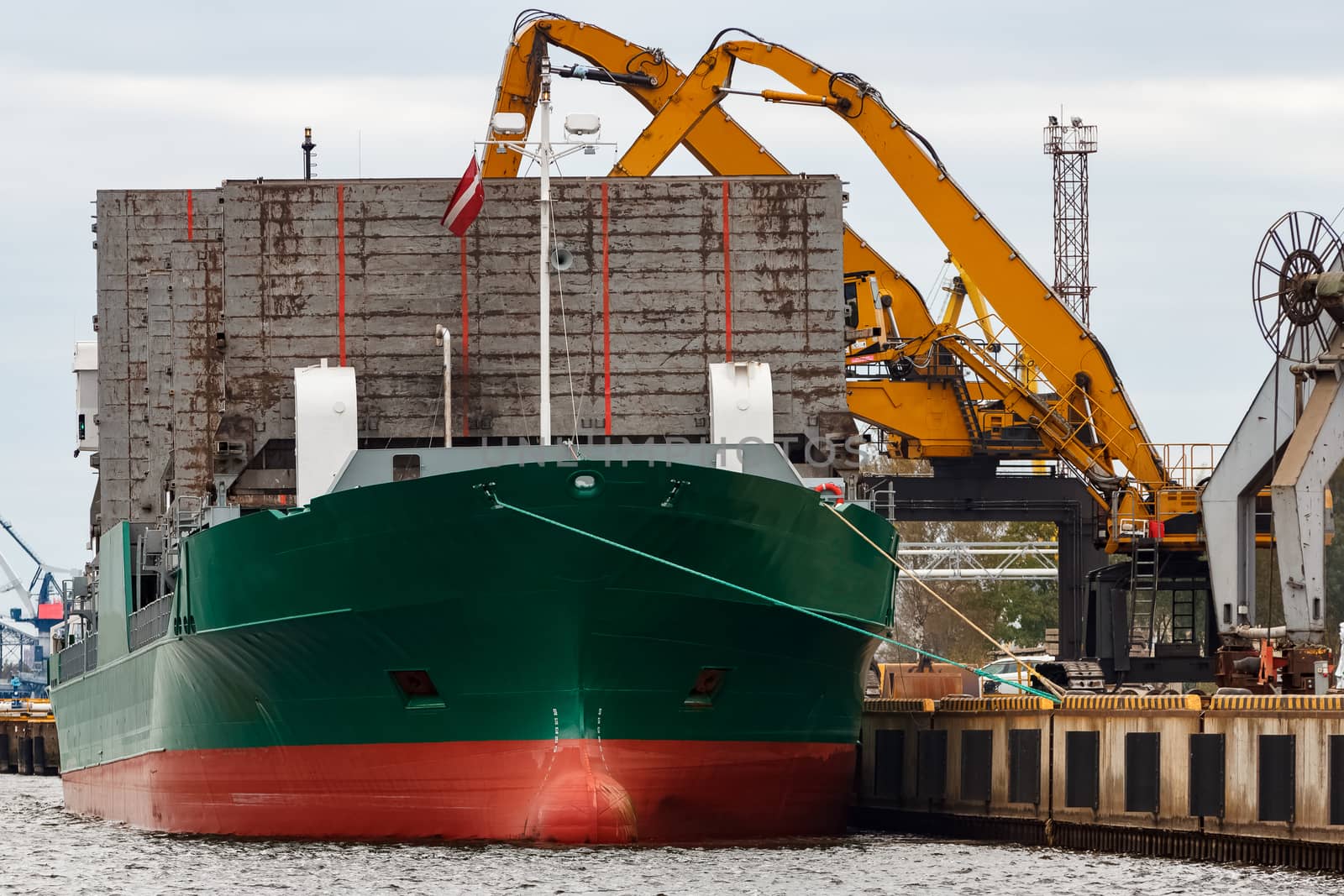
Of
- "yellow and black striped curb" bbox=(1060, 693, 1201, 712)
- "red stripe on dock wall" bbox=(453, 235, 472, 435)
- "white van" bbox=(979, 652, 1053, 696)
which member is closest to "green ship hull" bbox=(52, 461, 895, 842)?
"yellow and black striped curb" bbox=(1060, 693, 1201, 712)

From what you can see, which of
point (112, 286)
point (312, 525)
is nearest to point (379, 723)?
point (312, 525)

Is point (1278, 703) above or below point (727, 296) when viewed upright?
below

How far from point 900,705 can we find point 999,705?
426 centimetres

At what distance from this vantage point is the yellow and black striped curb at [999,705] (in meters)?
30.1

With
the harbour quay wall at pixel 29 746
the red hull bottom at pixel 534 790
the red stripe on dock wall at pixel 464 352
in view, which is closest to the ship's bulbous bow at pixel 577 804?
the red hull bottom at pixel 534 790

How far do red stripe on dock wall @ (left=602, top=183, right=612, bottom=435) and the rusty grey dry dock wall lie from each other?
5 cm

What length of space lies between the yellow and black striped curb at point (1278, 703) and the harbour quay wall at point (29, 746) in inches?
2266

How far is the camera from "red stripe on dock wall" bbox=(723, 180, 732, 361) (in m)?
34.3

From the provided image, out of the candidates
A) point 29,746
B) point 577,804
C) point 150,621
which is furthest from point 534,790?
point 29,746

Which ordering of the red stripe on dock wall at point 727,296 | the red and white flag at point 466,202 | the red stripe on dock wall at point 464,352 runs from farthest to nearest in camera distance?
the red stripe on dock wall at point 727,296 < the red stripe on dock wall at point 464,352 < the red and white flag at point 466,202

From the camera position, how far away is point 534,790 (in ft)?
89.0

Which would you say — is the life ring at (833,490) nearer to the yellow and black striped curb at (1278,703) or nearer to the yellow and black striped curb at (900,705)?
the yellow and black striped curb at (900,705)

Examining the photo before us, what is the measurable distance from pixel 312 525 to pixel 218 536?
2732mm

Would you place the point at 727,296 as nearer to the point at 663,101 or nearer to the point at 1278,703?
the point at 1278,703
